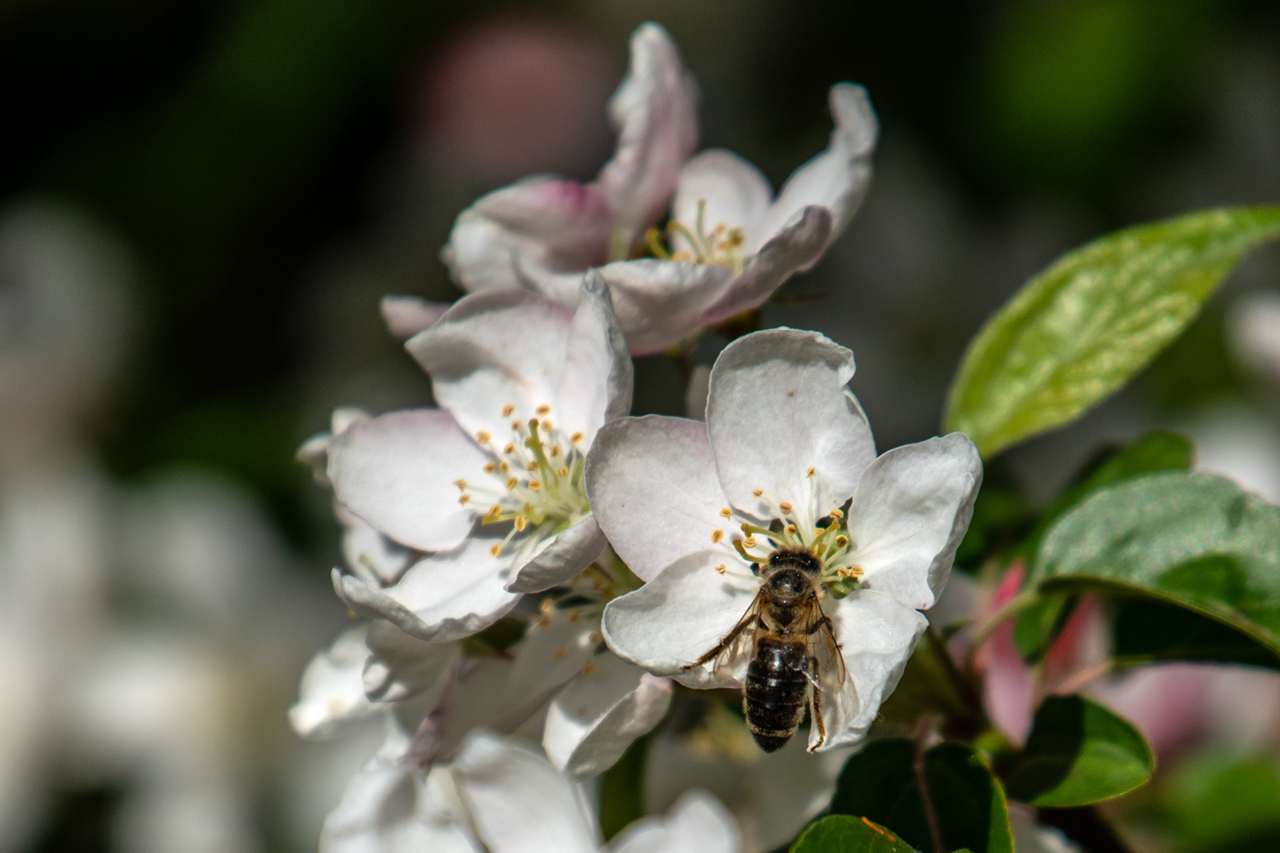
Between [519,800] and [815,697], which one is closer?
[815,697]

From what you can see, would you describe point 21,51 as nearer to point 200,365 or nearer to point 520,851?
point 200,365

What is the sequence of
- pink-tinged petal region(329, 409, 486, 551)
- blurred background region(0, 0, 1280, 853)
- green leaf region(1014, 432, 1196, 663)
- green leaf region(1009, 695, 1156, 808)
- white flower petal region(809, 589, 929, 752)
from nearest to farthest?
white flower petal region(809, 589, 929, 752), green leaf region(1009, 695, 1156, 808), pink-tinged petal region(329, 409, 486, 551), green leaf region(1014, 432, 1196, 663), blurred background region(0, 0, 1280, 853)

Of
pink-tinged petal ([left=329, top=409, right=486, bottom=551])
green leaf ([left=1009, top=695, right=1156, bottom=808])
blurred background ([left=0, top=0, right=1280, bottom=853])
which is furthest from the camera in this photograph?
blurred background ([left=0, top=0, right=1280, bottom=853])

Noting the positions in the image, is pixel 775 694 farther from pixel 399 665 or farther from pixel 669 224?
pixel 669 224

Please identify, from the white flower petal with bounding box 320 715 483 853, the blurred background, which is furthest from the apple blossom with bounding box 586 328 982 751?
the blurred background

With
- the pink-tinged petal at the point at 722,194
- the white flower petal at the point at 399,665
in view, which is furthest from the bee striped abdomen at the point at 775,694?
the pink-tinged petal at the point at 722,194

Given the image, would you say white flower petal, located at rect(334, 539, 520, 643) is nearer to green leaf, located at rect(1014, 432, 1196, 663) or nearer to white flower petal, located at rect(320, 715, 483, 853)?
white flower petal, located at rect(320, 715, 483, 853)

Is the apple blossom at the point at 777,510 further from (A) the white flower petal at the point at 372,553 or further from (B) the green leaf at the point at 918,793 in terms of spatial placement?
→ (A) the white flower petal at the point at 372,553

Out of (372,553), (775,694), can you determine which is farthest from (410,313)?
(775,694)
